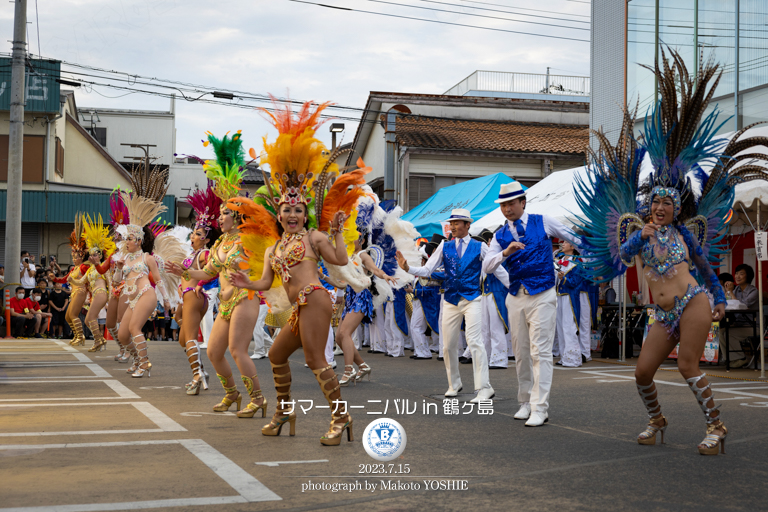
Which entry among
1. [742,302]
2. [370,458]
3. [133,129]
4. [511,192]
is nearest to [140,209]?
[511,192]

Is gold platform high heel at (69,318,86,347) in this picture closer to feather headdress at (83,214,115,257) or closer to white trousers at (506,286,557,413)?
feather headdress at (83,214,115,257)

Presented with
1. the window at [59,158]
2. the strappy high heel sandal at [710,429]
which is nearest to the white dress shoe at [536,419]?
the strappy high heel sandal at [710,429]

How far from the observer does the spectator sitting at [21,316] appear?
65.2 feet

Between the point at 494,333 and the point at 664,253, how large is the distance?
6744mm

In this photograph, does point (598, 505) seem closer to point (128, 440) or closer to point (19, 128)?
point (128, 440)

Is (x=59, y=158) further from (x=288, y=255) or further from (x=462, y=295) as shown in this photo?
(x=288, y=255)

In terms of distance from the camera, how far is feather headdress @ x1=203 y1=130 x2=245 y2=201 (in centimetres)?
799

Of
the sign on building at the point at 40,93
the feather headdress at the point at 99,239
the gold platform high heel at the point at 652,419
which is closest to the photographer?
the gold platform high heel at the point at 652,419

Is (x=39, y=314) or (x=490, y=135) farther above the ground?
(x=490, y=135)

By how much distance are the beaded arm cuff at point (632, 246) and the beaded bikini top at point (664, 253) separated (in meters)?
0.04

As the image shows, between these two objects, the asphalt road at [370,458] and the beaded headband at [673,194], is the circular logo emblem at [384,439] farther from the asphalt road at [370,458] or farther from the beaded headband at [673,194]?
the beaded headband at [673,194]

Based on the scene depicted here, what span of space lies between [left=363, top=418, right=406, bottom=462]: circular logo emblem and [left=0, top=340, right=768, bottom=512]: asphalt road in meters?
0.11

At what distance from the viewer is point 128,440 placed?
19.4 ft

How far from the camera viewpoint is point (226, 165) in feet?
26.7
